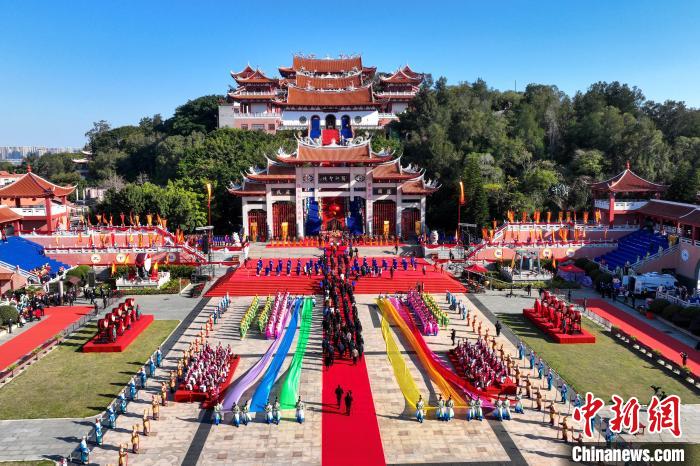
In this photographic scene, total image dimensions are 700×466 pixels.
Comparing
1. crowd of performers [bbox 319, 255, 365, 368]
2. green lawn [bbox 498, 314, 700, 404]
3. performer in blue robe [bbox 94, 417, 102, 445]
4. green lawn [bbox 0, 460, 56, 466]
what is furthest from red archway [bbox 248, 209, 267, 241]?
green lawn [bbox 0, 460, 56, 466]

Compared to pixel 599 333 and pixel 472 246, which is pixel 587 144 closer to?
pixel 472 246

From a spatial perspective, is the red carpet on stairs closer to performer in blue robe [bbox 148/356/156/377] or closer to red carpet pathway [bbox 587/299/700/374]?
red carpet pathway [bbox 587/299/700/374]

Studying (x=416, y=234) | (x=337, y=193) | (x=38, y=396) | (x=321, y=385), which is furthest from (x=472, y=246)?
(x=38, y=396)

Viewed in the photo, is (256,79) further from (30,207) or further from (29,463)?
(29,463)

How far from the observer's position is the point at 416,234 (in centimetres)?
4444

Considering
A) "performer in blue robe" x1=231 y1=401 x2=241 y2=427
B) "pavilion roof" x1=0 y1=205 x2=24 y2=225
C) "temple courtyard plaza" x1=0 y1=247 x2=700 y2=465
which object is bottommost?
"temple courtyard plaza" x1=0 y1=247 x2=700 y2=465

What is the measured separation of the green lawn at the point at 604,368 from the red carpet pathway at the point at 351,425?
7.52 metres

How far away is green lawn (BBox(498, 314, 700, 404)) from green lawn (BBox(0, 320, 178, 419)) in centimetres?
1626

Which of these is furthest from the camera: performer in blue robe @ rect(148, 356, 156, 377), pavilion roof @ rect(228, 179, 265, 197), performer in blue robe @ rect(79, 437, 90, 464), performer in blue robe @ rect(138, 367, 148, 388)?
pavilion roof @ rect(228, 179, 265, 197)

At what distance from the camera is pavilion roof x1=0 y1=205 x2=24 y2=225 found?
3906 cm

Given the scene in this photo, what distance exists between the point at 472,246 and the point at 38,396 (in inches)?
1130

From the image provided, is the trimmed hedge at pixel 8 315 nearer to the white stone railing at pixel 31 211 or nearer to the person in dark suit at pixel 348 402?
the person in dark suit at pixel 348 402

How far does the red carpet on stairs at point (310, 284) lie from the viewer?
32.1 metres

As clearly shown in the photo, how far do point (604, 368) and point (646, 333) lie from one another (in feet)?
18.8
